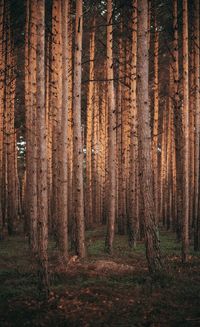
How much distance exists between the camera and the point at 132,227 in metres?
12.9

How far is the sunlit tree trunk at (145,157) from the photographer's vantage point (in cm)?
791

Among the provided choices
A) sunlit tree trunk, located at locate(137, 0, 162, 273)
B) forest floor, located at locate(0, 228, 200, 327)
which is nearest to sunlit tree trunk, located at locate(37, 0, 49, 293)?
forest floor, located at locate(0, 228, 200, 327)

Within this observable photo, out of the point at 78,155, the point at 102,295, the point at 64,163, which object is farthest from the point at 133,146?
the point at 102,295

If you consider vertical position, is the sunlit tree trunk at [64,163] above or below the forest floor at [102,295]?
above

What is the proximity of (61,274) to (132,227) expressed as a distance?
511 centimetres

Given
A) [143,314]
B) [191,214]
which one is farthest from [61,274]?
[191,214]

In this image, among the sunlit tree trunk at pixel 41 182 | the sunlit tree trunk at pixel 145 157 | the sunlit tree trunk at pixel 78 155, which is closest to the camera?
the sunlit tree trunk at pixel 41 182

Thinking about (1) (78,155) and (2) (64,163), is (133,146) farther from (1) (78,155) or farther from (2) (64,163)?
(2) (64,163)

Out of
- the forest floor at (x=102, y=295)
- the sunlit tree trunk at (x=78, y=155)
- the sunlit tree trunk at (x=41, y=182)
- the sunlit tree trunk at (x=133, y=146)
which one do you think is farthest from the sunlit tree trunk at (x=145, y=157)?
the sunlit tree trunk at (x=133, y=146)

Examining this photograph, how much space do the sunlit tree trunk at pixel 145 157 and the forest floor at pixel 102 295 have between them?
57 centimetres

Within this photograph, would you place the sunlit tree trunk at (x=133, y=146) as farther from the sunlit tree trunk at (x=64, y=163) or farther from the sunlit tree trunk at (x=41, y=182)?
the sunlit tree trunk at (x=41, y=182)

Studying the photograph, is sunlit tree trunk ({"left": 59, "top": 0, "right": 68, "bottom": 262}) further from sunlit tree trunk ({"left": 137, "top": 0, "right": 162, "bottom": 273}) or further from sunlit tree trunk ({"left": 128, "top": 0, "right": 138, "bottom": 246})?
sunlit tree trunk ({"left": 128, "top": 0, "right": 138, "bottom": 246})

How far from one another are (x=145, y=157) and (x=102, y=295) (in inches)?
126

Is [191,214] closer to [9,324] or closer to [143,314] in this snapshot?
[143,314]
